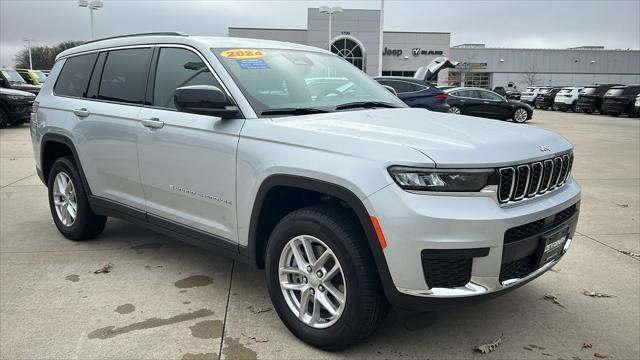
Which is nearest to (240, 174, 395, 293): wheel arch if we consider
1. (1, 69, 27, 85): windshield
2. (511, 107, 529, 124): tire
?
(511, 107, 529, 124): tire

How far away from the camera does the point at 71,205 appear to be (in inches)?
196

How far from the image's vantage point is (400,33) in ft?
189

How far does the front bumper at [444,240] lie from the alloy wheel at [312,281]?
1.24 feet

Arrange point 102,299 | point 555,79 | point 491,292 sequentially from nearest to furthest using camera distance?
point 491,292 < point 102,299 < point 555,79

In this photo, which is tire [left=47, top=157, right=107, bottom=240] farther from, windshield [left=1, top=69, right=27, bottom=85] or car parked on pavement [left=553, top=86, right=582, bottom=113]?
car parked on pavement [left=553, top=86, right=582, bottom=113]

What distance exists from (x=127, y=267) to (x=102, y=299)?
66 cm

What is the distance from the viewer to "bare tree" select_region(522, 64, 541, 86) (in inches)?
3203

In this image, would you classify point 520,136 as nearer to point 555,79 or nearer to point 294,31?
point 294,31

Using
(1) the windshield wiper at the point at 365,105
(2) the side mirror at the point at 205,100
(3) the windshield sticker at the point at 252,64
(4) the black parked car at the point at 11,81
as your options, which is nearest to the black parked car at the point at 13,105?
(4) the black parked car at the point at 11,81

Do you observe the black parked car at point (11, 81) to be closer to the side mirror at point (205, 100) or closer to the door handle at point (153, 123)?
the door handle at point (153, 123)

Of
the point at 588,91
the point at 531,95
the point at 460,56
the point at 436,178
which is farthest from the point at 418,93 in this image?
the point at 460,56

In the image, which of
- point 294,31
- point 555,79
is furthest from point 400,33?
point 555,79

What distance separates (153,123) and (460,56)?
80.1 meters

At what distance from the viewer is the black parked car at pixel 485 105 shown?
A: 2108 cm
